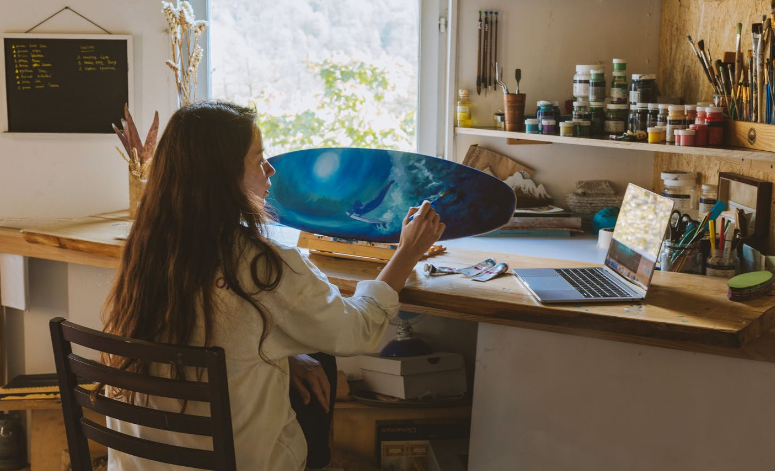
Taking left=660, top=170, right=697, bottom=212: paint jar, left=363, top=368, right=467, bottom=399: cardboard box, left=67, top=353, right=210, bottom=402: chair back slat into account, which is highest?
left=660, top=170, right=697, bottom=212: paint jar

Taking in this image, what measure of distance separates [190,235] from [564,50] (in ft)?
5.94

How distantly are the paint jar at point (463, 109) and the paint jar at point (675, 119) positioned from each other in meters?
0.80

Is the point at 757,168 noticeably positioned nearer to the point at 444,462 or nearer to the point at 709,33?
the point at 709,33

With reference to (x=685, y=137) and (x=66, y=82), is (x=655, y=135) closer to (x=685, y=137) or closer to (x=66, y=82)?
(x=685, y=137)

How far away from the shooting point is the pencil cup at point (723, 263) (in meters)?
1.99

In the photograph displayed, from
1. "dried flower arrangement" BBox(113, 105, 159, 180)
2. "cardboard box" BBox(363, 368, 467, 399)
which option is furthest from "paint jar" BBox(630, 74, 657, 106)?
"dried flower arrangement" BBox(113, 105, 159, 180)

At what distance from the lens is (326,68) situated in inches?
113

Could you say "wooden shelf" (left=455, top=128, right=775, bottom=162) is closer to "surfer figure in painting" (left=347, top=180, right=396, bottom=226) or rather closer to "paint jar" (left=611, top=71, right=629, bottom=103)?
"paint jar" (left=611, top=71, right=629, bottom=103)

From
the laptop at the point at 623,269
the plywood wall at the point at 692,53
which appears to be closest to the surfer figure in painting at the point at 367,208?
the laptop at the point at 623,269

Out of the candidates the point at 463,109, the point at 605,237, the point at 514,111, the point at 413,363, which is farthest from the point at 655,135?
the point at 413,363

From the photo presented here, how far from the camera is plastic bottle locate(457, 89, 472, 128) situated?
2771 millimetres

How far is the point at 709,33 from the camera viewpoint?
234 cm

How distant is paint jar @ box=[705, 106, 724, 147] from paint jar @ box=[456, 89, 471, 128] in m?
0.92

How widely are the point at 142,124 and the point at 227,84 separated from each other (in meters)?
0.35
